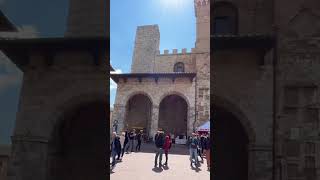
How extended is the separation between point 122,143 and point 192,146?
31 cm

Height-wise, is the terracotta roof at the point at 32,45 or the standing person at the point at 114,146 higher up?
the terracotta roof at the point at 32,45

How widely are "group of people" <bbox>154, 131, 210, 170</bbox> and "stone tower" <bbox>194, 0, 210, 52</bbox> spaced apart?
33cm

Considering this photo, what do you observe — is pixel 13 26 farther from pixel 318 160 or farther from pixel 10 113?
pixel 318 160

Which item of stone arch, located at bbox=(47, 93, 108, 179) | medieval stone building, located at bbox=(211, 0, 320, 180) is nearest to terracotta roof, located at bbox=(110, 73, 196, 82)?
stone arch, located at bbox=(47, 93, 108, 179)

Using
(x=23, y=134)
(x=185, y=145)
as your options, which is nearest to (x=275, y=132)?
(x=185, y=145)

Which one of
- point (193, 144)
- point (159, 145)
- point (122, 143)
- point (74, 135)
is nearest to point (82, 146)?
point (74, 135)

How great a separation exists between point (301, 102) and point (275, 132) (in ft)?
0.68

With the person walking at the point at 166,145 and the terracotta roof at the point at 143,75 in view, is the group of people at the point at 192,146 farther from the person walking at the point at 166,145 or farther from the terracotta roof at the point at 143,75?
the terracotta roof at the point at 143,75

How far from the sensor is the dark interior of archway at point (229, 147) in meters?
1.07

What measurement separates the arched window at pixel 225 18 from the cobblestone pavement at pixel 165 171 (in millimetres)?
551

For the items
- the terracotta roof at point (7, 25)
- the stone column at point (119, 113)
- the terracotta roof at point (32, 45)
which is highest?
the terracotta roof at point (7, 25)

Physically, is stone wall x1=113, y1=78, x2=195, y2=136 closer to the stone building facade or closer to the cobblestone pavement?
the stone building facade

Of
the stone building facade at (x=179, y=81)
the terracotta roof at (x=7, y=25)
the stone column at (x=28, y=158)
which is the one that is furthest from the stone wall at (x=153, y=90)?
the terracotta roof at (x=7, y=25)

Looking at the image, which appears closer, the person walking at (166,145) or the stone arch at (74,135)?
the person walking at (166,145)
